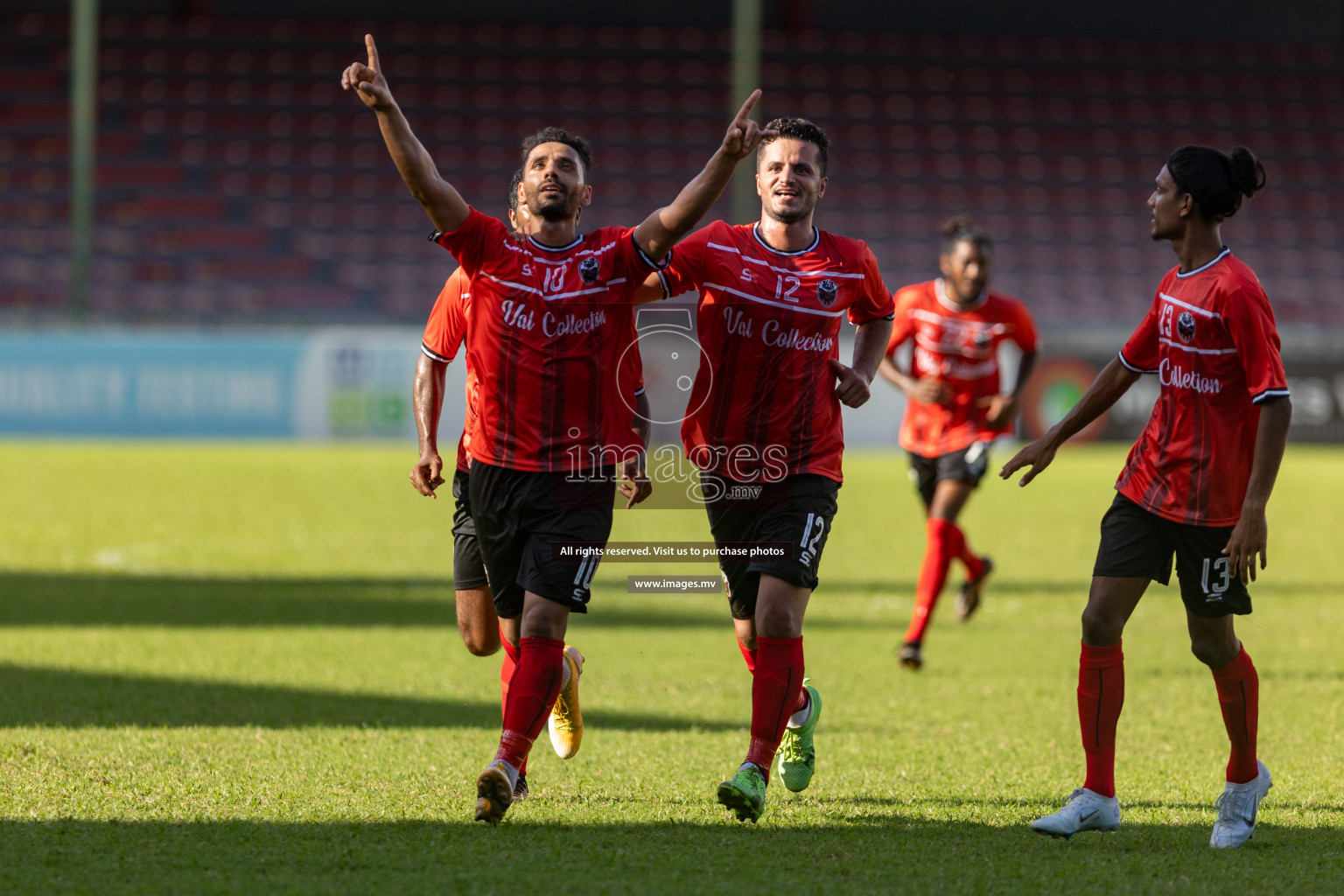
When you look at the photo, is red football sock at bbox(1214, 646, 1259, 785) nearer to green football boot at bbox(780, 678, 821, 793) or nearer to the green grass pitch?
the green grass pitch

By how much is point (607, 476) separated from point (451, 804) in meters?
1.06

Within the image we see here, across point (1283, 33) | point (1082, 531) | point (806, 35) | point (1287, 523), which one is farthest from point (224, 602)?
point (1283, 33)

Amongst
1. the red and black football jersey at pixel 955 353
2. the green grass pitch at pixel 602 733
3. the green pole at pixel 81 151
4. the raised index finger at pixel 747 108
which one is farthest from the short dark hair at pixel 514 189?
the green pole at pixel 81 151

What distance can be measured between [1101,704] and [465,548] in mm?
2120

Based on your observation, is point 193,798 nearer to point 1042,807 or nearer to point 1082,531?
point 1042,807

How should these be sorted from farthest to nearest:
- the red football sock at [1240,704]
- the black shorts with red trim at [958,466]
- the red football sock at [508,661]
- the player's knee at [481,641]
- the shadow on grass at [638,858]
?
1. the black shorts with red trim at [958,466]
2. the player's knee at [481,641]
3. the red football sock at [508,661]
4. the red football sock at [1240,704]
5. the shadow on grass at [638,858]

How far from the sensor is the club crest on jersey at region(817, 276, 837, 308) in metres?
4.77

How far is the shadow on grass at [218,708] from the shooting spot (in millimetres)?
5793

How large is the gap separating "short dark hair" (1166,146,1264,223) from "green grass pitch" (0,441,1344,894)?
1772 millimetres

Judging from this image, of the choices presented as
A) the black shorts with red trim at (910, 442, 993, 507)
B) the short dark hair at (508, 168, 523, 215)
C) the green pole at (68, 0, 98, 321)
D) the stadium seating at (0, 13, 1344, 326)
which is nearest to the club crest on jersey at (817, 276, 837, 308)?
the short dark hair at (508, 168, 523, 215)

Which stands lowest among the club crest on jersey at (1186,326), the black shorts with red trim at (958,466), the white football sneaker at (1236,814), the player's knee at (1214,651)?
the white football sneaker at (1236,814)

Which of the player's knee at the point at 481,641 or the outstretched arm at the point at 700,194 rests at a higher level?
the outstretched arm at the point at 700,194

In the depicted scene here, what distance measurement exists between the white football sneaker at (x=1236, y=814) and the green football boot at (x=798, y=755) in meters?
1.21

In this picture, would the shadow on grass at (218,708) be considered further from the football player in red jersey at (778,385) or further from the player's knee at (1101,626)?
the player's knee at (1101,626)
